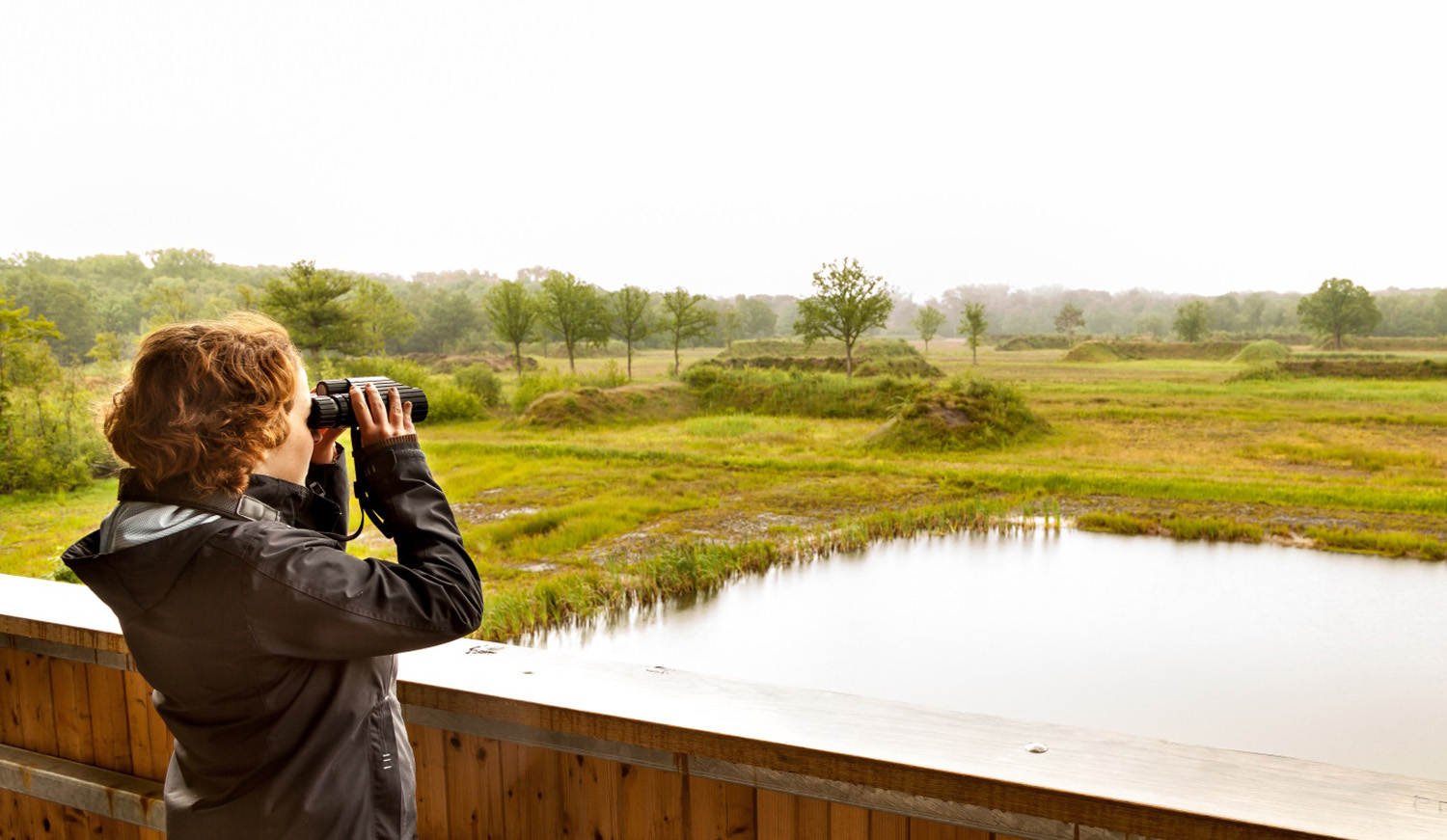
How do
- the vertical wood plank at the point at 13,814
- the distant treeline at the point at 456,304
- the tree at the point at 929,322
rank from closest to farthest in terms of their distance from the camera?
the vertical wood plank at the point at 13,814 < the distant treeline at the point at 456,304 < the tree at the point at 929,322

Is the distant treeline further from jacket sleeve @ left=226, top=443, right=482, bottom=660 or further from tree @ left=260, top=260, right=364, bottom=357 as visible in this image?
jacket sleeve @ left=226, top=443, right=482, bottom=660

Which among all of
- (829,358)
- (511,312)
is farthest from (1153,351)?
(511,312)

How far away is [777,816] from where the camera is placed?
3.25 ft

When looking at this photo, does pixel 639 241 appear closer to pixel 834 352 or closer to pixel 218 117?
pixel 834 352

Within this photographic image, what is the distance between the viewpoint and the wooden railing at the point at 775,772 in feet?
2.60

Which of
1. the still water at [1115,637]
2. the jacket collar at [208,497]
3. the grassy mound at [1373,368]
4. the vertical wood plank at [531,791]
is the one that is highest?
the jacket collar at [208,497]

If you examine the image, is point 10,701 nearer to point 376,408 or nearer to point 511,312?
point 376,408

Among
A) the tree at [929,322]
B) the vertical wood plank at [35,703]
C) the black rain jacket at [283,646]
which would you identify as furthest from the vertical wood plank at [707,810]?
the tree at [929,322]

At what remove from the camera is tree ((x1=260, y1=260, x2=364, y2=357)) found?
7.46 metres

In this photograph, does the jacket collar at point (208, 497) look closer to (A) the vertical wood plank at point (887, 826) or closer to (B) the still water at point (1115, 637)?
(A) the vertical wood plank at point (887, 826)

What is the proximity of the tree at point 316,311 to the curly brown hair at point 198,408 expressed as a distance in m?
7.20

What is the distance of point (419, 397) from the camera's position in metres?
1.12

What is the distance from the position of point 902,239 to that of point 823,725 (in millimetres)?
10310

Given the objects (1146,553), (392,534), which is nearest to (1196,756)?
(392,534)
